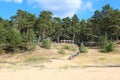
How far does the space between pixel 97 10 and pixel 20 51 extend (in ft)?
105

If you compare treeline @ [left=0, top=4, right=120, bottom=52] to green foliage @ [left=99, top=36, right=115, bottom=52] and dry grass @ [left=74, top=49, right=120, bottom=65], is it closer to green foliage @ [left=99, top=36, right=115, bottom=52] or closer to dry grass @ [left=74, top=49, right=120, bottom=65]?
green foliage @ [left=99, top=36, right=115, bottom=52]

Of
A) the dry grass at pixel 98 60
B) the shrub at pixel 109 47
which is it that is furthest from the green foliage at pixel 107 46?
the dry grass at pixel 98 60

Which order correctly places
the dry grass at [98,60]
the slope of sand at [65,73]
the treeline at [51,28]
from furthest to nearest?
the treeline at [51,28]
the dry grass at [98,60]
the slope of sand at [65,73]

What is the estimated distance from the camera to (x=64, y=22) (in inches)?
3688

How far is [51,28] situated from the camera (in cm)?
8556

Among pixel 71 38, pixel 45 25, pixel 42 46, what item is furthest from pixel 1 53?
pixel 71 38

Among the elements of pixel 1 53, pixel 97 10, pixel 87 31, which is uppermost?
pixel 97 10

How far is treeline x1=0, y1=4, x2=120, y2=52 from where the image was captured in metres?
62.3

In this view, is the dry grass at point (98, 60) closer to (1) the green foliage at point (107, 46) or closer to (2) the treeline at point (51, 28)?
(1) the green foliage at point (107, 46)

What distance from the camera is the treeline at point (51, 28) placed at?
62344 mm

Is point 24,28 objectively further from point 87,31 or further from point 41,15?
point 87,31

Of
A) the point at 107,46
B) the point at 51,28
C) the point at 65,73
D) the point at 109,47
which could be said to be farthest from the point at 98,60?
the point at 51,28

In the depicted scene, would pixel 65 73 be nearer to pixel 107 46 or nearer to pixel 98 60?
pixel 98 60

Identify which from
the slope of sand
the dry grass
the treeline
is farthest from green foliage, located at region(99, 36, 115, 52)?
the slope of sand
